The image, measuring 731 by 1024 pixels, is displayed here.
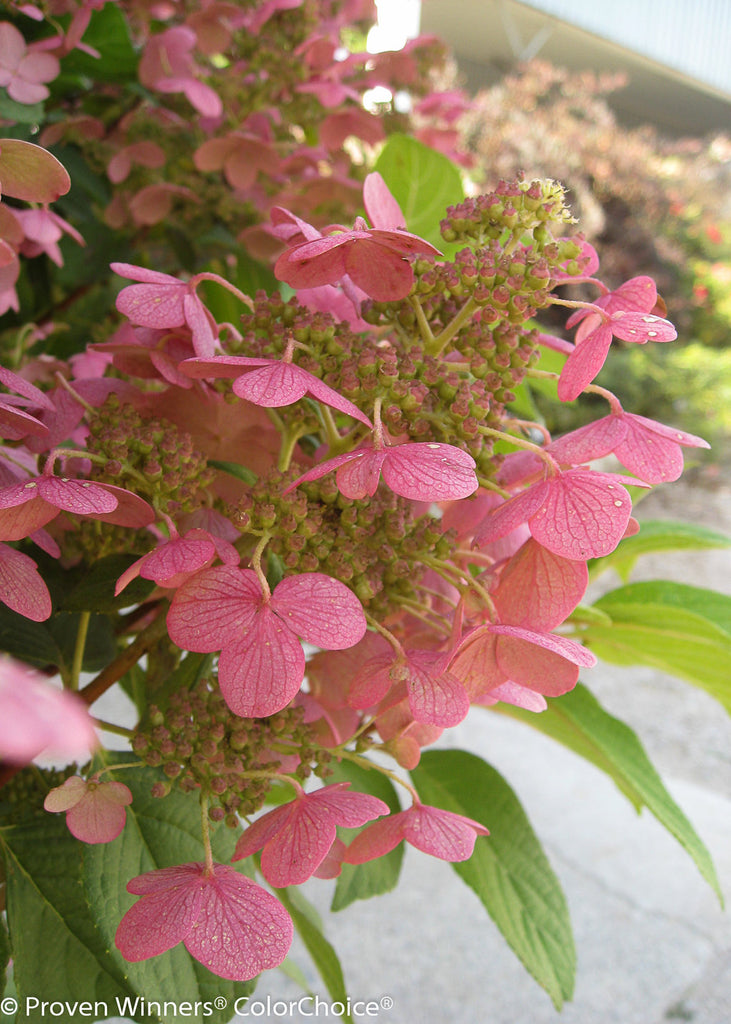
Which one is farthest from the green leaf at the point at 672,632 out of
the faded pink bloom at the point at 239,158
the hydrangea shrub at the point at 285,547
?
the faded pink bloom at the point at 239,158

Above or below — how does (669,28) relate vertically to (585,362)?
above

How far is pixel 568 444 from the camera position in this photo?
18 centimetres

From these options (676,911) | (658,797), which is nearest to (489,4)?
(676,911)

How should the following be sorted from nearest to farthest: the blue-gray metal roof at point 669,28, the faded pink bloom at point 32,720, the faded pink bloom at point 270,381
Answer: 1. the faded pink bloom at point 32,720
2. the faded pink bloom at point 270,381
3. the blue-gray metal roof at point 669,28

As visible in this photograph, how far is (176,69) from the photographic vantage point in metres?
0.35

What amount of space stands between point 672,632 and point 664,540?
0.15 ft

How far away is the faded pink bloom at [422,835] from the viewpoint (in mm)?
181

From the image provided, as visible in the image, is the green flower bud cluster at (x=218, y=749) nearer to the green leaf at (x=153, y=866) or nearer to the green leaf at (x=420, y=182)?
the green leaf at (x=153, y=866)

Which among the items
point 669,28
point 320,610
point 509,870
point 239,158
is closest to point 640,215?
point 669,28

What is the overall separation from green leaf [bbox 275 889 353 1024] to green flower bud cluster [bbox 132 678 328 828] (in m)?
0.10

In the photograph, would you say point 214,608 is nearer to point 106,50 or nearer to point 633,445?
point 633,445

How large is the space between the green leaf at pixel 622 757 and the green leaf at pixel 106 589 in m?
0.16

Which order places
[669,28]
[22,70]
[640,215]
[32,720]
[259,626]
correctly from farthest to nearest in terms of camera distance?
1. [669,28]
2. [640,215]
3. [22,70]
4. [259,626]
5. [32,720]

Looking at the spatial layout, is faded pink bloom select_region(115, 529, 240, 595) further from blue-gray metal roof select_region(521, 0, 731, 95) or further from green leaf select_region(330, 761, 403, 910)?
blue-gray metal roof select_region(521, 0, 731, 95)
